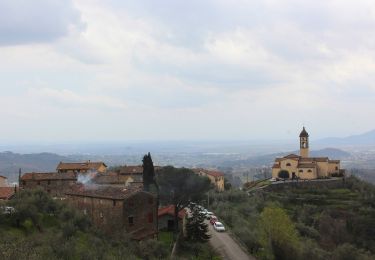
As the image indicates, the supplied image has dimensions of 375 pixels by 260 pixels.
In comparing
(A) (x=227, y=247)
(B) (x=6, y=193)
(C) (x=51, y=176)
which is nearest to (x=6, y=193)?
(B) (x=6, y=193)

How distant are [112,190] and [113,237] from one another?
6664 millimetres

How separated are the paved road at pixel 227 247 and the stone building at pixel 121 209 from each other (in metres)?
5.46

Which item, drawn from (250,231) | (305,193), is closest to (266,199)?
(305,193)

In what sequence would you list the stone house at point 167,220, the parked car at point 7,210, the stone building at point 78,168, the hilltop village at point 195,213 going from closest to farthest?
the parked car at point 7,210, the hilltop village at point 195,213, the stone house at point 167,220, the stone building at point 78,168

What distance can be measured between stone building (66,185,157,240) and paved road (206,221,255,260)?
17.9ft

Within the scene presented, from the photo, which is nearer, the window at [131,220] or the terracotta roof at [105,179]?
the window at [131,220]

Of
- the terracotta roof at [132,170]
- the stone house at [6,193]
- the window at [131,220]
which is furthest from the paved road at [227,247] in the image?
the terracotta roof at [132,170]

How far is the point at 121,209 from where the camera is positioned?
3750cm

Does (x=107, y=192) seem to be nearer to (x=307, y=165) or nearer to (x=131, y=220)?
(x=131, y=220)

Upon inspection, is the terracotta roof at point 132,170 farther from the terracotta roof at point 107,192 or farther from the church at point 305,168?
the terracotta roof at point 107,192

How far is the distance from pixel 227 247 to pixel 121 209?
9.61 m

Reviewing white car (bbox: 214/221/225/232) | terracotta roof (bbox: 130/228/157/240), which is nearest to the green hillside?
white car (bbox: 214/221/225/232)

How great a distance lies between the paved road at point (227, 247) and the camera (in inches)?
1538

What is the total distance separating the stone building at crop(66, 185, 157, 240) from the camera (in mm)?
37469
